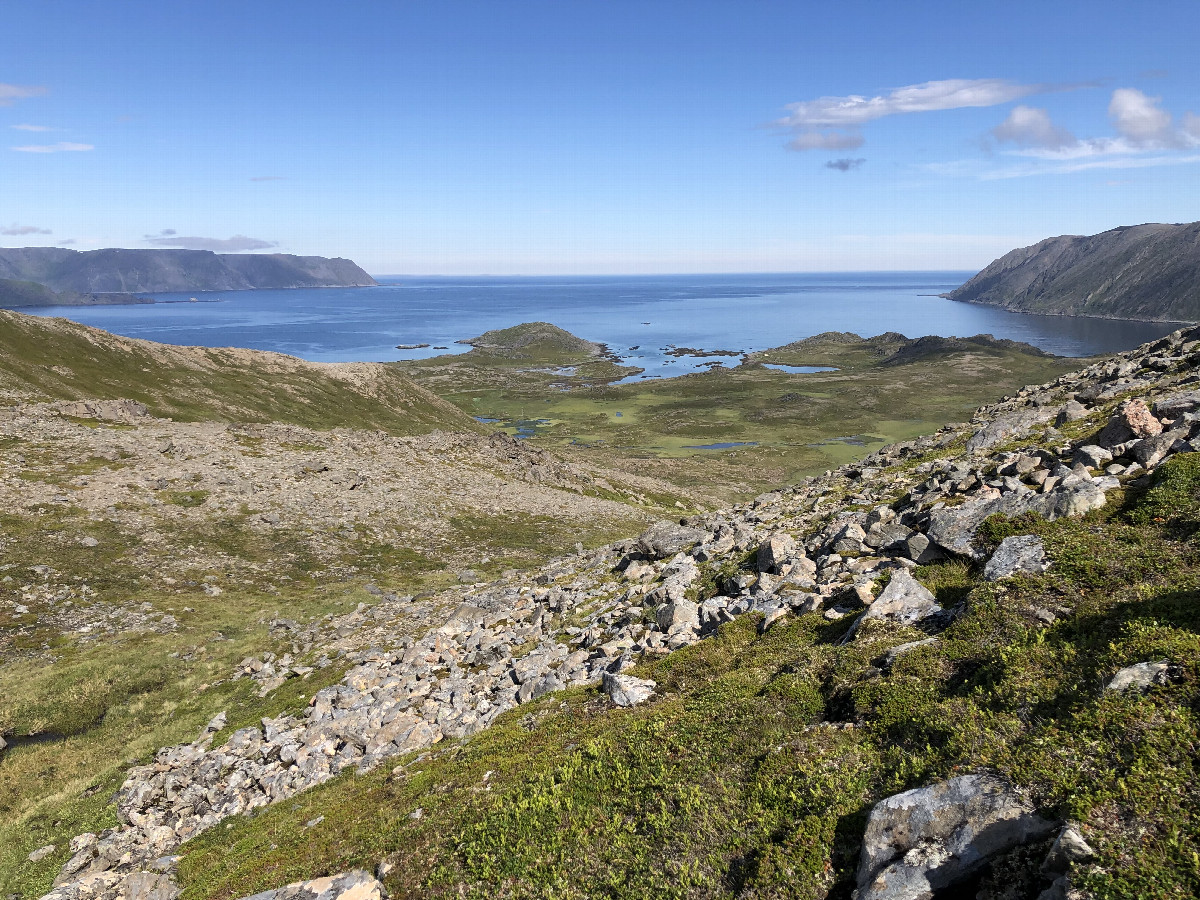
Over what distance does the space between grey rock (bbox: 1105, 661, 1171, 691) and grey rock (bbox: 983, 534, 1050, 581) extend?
16.5ft

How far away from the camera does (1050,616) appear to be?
1402cm

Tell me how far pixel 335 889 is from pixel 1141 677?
15964 millimetres

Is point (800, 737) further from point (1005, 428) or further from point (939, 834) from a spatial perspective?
point (1005, 428)

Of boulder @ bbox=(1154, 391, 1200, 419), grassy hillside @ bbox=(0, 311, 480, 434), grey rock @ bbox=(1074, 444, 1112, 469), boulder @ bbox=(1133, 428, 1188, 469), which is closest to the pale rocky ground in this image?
grassy hillside @ bbox=(0, 311, 480, 434)

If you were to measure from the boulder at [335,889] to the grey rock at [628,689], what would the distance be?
25.3 feet

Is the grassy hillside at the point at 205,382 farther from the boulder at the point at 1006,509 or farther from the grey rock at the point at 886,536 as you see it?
the boulder at the point at 1006,509

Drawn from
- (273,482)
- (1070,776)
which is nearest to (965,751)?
(1070,776)

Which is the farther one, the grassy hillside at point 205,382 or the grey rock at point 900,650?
the grassy hillside at point 205,382

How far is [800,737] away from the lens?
13.5 m

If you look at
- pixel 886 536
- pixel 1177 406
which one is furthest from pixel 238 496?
pixel 1177 406

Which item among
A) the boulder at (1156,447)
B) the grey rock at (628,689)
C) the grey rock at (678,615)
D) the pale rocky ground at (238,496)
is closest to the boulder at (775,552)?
the grey rock at (678,615)

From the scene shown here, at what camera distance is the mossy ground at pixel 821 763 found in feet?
32.0

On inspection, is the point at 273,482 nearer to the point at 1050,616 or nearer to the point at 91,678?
the point at 91,678

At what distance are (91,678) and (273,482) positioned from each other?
32266mm
